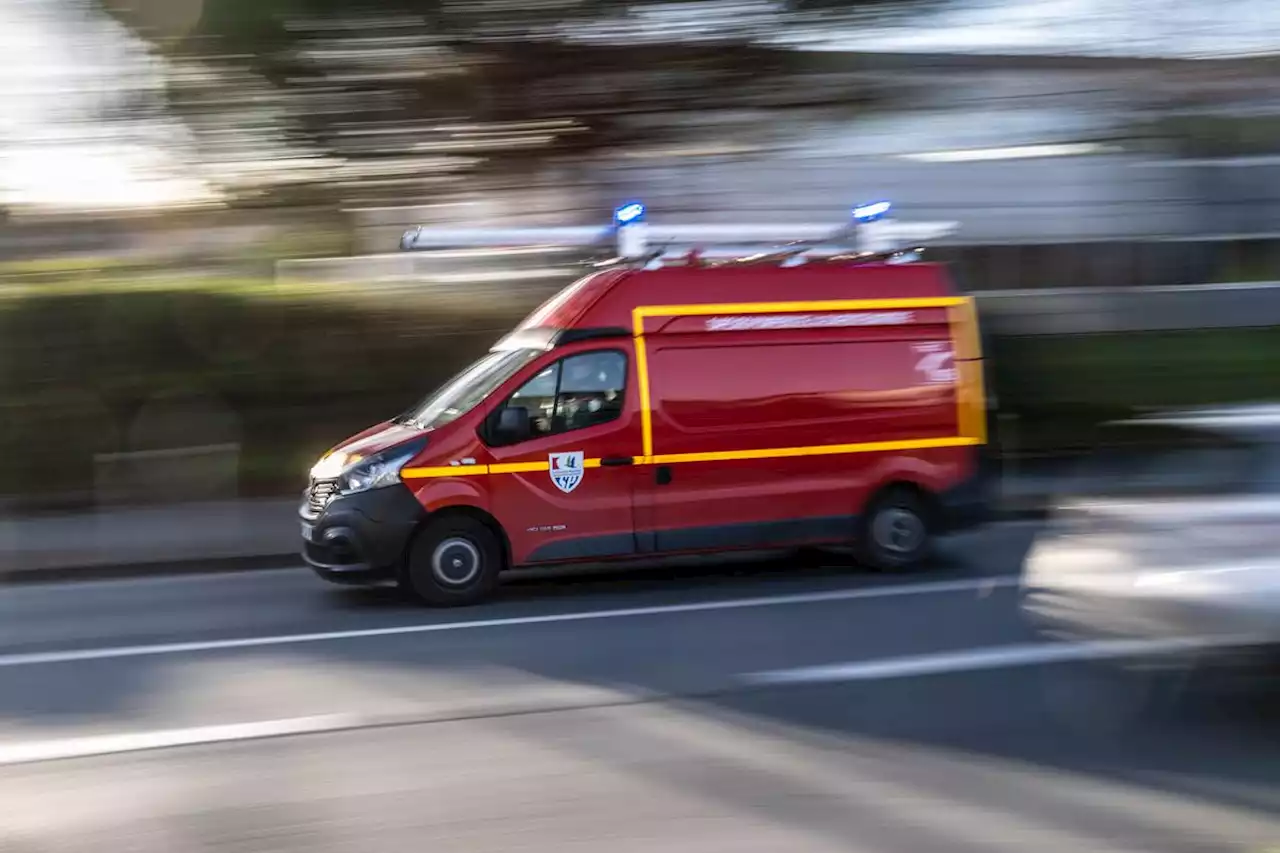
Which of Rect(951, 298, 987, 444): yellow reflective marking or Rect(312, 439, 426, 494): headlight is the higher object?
Rect(951, 298, 987, 444): yellow reflective marking

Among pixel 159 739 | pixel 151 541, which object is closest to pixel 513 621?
pixel 159 739

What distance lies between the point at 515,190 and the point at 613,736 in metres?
5.62

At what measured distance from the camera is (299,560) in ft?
39.6

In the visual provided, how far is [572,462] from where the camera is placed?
933 centimetres

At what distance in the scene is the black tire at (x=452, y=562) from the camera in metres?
9.22

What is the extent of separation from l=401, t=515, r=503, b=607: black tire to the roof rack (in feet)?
7.47

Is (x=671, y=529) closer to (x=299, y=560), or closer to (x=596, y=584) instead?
(x=596, y=584)

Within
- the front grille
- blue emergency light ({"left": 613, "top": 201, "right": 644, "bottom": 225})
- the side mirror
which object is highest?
blue emergency light ({"left": 613, "top": 201, "right": 644, "bottom": 225})

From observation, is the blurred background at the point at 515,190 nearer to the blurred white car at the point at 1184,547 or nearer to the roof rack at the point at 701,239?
the roof rack at the point at 701,239

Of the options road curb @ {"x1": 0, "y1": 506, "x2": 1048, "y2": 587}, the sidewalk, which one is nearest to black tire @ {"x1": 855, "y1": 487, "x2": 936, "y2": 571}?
road curb @ {"x1": 0, "y1": 506, "x2": 1048, "y2": 587}

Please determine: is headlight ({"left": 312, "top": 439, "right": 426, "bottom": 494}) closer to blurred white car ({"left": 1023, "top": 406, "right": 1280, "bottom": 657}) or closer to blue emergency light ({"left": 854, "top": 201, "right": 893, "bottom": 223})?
blue emergency light ({"left": 854, "top": 201, "right": 893, "bottom": 223})

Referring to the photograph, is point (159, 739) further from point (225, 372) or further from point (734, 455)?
point (225, 372)

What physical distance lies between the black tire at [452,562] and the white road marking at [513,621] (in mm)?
550

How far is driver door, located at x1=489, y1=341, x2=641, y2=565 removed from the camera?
927 cm
